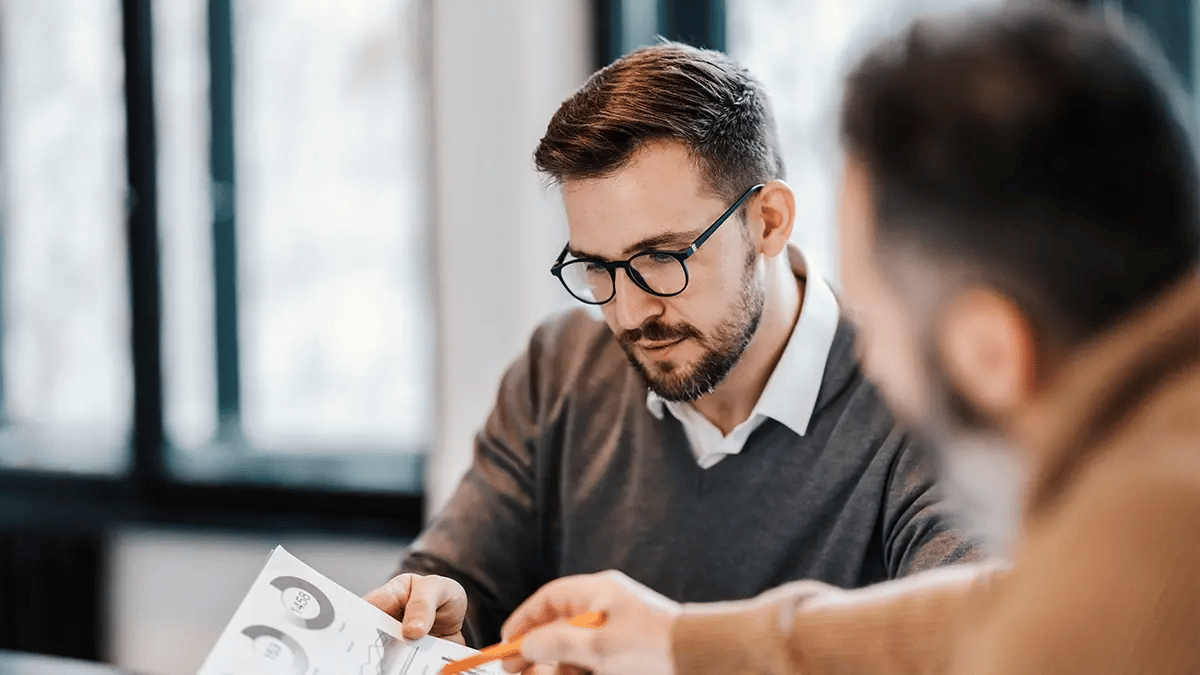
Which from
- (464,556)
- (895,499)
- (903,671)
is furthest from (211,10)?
(903,671)

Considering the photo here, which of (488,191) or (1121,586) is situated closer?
(1121,586)

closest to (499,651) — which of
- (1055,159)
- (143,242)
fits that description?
(1055,159)

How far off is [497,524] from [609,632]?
0.68m

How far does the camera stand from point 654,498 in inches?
59.2

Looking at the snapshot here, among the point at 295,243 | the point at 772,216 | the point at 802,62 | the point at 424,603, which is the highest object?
the point at 802,62

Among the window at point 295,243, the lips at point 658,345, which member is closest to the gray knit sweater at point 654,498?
the lips at point 658,345

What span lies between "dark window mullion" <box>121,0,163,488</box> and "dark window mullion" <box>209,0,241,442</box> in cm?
17

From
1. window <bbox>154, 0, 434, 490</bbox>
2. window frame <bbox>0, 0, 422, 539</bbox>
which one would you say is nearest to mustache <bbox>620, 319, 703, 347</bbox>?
window <bbox>154, 0, 434, 490</bbox>

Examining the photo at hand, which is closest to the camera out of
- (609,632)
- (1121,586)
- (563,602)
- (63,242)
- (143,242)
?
(1121,586)

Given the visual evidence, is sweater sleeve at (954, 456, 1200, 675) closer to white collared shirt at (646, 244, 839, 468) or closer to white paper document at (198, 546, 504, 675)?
white paper document at (198, 546, 504, 675)

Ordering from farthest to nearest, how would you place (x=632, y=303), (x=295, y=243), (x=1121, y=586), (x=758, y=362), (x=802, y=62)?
1. (x=295, y=243)
2. (x=802, y=62)
3. (x=758, y=362)
4. (x=632, y=303)
5. (x=1121, y=586)

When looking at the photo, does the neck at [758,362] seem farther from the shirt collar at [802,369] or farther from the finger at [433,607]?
the finger at [433,607]

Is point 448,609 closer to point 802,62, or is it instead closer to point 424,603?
point 424,603

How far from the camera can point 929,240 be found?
64cm
